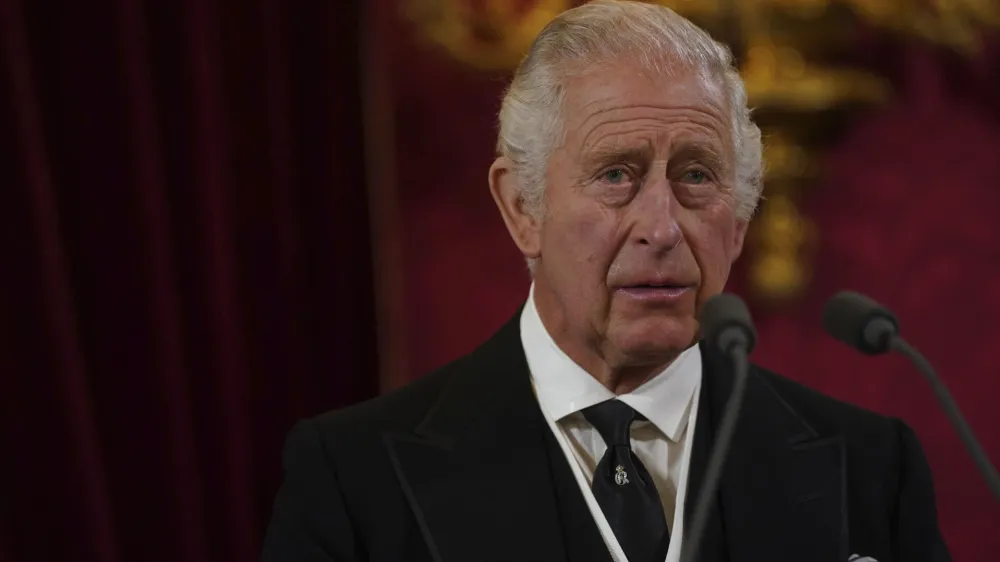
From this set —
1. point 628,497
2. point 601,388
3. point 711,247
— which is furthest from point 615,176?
point 628,497

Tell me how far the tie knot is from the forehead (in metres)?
0.31

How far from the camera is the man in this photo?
125 centimetres

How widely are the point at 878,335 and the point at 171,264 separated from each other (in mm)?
1336

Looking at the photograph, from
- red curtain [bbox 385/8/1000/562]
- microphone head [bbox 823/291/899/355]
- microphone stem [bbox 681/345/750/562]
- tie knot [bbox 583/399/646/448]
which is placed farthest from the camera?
red curtain [bbox 385/8/1000/562]

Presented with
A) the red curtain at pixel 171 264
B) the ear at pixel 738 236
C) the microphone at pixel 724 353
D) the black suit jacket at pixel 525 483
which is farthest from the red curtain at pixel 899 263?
the microphone at pixel 724 353

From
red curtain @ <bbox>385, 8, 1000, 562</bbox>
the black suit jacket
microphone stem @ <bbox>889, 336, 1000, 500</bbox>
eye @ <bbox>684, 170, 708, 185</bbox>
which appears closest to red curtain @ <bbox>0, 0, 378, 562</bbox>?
red curtain @ <bbox>385, 8, 1000, 562</bbox>

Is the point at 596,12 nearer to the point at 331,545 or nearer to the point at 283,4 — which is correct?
the point at 331,545

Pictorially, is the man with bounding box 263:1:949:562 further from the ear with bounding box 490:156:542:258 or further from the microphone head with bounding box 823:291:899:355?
the microphone head with bounding box 823:291:899:355

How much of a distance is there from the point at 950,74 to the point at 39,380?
6.15 feet

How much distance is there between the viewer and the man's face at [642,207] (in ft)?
4.02

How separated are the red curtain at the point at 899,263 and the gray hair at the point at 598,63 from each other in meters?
0.91

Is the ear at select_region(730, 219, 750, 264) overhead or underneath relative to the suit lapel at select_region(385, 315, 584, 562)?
overhead

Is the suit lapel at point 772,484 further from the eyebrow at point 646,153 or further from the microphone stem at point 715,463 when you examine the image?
the microphone stem at point 715,463

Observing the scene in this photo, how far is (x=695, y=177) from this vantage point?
1.27m
